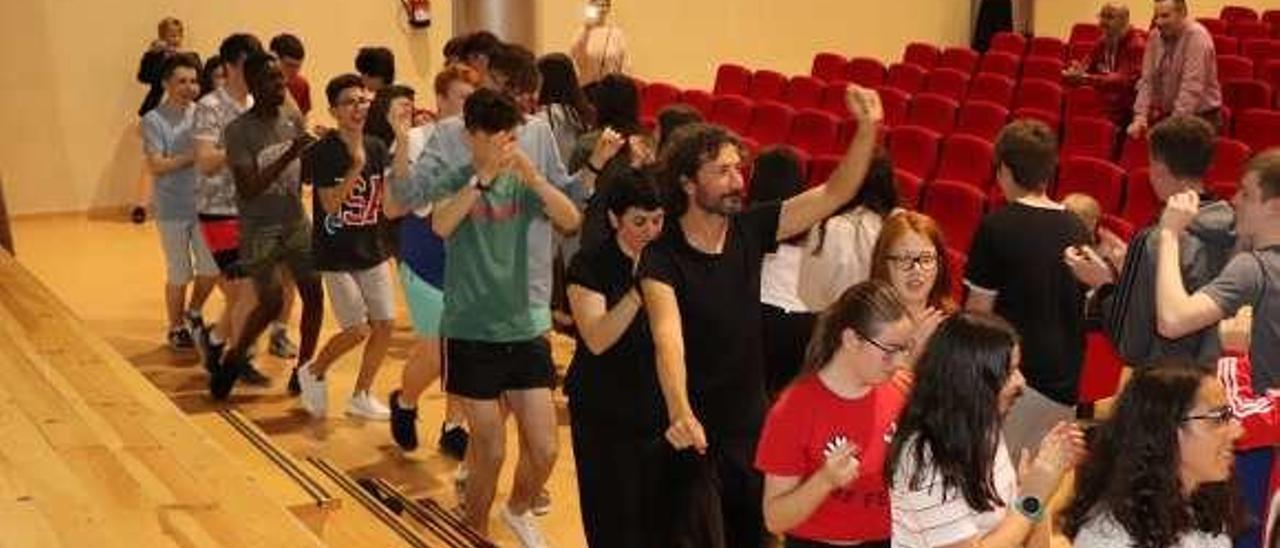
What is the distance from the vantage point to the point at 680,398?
3.42 m

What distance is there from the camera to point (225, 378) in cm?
657

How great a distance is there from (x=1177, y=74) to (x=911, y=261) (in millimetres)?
5030

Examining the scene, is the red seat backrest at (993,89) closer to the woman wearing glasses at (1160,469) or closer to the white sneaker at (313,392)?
the white sneaker at (313,392)

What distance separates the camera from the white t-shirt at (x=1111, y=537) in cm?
271

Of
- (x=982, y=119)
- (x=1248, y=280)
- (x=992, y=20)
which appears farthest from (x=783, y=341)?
(x=992, y=20)

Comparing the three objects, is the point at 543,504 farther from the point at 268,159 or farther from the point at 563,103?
the point at 268,159

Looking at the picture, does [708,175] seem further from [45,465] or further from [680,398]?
[45,465]

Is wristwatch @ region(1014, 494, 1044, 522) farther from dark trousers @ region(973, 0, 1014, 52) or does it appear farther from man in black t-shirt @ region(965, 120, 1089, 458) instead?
dark trousers @ region(973, 0, 1014, 52)

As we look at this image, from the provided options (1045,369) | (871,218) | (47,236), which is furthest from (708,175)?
(47,236)

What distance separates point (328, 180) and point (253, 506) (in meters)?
2.25

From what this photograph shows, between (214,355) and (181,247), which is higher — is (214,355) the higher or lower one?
the lower one

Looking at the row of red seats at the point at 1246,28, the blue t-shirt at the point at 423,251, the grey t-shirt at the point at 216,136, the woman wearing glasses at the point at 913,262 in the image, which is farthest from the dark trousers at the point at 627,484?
the row of red seats at the point at 1246,28

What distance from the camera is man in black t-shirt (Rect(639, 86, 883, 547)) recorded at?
360 centimetres

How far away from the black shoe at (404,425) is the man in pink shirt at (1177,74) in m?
4.22
